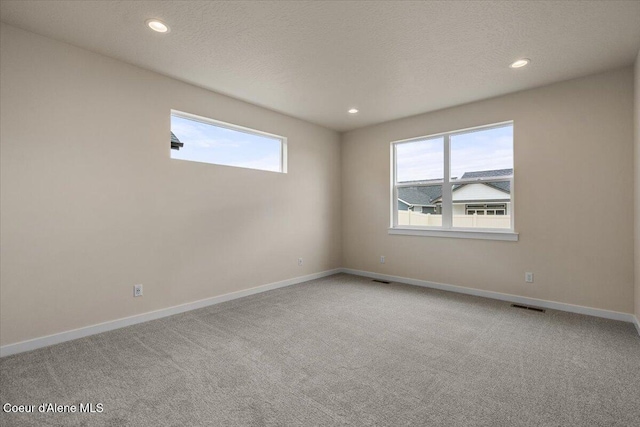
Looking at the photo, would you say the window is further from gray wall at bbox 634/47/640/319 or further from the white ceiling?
gray wall at bbox 634/47/640/319

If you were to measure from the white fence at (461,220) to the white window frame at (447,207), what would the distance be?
5cm

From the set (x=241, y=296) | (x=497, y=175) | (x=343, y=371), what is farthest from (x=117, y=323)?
(x=497, y=175)

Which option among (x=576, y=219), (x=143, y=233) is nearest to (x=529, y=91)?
(x=576, y=219)

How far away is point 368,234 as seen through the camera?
5.29 m

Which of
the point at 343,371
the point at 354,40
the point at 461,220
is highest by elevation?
the point at 354,40

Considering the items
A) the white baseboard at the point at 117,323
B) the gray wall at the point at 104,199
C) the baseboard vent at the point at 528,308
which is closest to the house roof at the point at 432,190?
the baseboard vent at the point at 528,308

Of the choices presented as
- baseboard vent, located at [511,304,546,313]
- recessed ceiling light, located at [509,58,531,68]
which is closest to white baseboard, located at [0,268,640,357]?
baseboard vent, located at [511,304,546,313]

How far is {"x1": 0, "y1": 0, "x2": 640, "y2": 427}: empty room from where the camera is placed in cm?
195

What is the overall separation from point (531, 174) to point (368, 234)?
253 centimetres

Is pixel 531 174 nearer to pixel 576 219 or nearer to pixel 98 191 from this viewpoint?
pixel 576 219

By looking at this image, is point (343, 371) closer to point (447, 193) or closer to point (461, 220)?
point (461, 220)

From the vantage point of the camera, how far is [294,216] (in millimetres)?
4812

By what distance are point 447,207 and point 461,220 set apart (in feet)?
0.90

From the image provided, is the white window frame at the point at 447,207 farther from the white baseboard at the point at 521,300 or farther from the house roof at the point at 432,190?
the white baseboard at the point at 521,300
